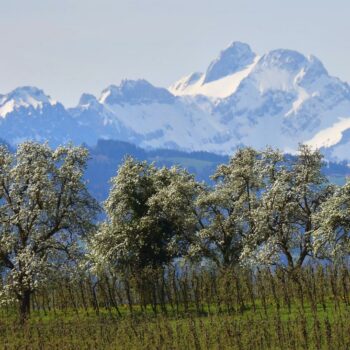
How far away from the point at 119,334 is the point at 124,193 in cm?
3199

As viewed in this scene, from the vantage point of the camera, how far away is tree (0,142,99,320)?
68.8 m

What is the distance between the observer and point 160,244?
8056 cm

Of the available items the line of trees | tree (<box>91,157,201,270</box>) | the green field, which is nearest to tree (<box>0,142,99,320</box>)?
the line of trees

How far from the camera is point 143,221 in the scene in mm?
78500

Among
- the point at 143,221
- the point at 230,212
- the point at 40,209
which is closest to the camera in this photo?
the point at 40,209

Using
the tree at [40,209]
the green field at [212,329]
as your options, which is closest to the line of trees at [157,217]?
the tree at [40,209]

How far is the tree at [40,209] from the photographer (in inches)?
2709

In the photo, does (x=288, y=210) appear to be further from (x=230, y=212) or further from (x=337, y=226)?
(x=337, y=226)

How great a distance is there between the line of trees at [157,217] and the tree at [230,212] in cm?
13

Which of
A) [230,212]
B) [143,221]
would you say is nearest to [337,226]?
[143,221]

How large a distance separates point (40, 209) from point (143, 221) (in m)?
12.7

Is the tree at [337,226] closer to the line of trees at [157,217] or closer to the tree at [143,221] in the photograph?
the line of trees at [157,217]

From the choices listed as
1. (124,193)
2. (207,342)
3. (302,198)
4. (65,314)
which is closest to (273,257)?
(302,198)

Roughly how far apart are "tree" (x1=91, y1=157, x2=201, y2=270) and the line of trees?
12cm
